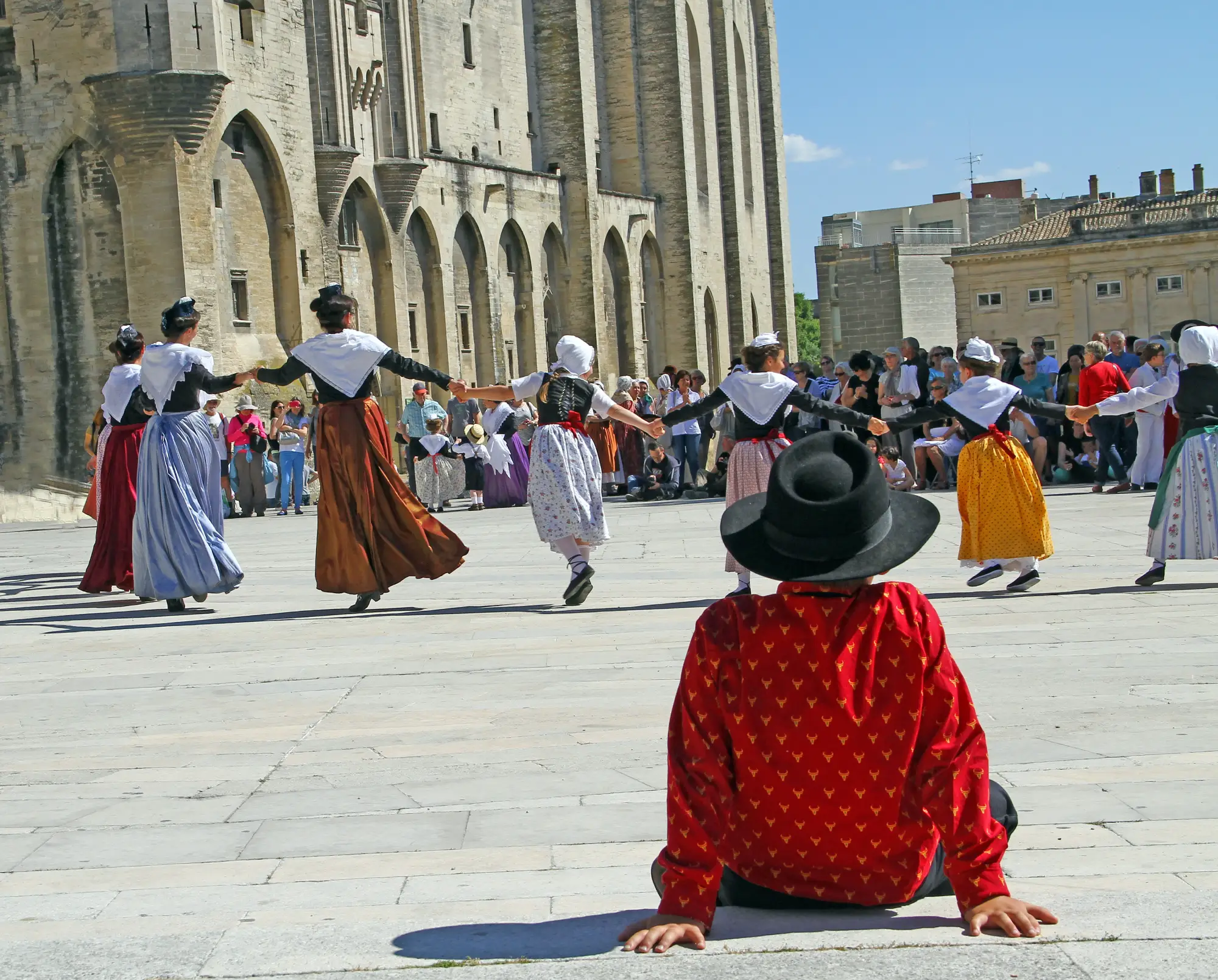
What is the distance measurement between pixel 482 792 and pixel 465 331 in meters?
43.2

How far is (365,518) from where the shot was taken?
11289 millimetres

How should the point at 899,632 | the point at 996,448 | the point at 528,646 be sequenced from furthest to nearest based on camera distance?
the point at 996,448 → the point at 528,646 → the point at 899,632

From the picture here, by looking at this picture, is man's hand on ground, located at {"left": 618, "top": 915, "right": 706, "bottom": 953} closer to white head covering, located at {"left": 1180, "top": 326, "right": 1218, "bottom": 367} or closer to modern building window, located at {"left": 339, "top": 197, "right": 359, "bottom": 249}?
white head covering, located at {"left": 1180, "top": 326, "right": 1218, "bottom": 367}

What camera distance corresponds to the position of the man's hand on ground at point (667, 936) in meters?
3.72

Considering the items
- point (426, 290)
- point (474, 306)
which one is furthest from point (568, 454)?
point (474, 306)

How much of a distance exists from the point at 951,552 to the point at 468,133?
37.9 metres

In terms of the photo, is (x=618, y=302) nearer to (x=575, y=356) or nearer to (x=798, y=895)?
(x=575, y=356)

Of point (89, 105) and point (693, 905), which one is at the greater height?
point (89, 105)

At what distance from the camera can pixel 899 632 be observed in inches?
147

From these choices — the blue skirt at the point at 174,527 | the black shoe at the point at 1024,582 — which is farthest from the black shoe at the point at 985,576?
the blue skirt at the point at 174,527

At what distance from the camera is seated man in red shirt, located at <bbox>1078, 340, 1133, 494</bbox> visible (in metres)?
20.5

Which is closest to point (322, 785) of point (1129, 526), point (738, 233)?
point (1129, 526)

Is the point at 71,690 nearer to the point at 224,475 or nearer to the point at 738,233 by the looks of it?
the point at 224,475

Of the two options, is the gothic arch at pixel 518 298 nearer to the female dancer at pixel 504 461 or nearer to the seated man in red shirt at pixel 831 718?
the female dancer at pixel 504 461
